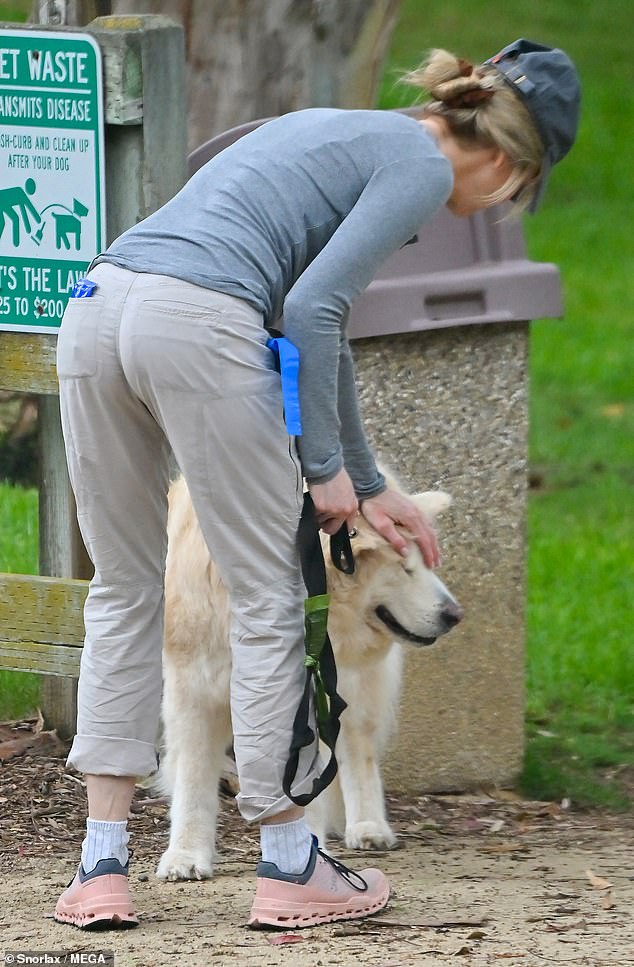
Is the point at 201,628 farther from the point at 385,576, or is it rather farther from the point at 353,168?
the point at 353,168

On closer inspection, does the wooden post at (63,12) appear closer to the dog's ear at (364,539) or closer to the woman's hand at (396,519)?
the dog's ear at (364,539)

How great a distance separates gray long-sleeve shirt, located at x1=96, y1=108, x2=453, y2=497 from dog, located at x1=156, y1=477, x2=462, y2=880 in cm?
88

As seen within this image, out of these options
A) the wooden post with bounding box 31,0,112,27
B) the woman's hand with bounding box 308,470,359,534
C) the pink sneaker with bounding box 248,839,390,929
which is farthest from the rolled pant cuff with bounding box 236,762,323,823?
the wooden post with bounding box 31,0,112,27

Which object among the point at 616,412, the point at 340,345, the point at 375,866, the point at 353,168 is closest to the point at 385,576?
the point at 375,866

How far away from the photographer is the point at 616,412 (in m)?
10.0

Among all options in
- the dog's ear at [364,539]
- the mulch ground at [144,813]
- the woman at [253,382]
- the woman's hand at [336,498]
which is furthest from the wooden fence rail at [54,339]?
the woman's hand at [336,498]

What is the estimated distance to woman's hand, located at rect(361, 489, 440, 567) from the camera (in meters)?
3.30

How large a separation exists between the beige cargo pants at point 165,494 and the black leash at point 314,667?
2 centimetres

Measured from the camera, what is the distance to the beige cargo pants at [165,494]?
9.42ft

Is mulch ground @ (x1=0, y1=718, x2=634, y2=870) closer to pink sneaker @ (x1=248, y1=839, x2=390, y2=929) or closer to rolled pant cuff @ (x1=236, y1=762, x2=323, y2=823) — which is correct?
pink sneaker @ (x1=248, y1=839, x2=390, y2=929)

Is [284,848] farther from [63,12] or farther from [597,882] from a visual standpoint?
[63,12]

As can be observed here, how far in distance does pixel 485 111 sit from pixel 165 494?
3.55 feet

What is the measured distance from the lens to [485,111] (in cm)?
295

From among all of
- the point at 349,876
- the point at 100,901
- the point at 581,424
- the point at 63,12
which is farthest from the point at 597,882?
the point at 581,424
